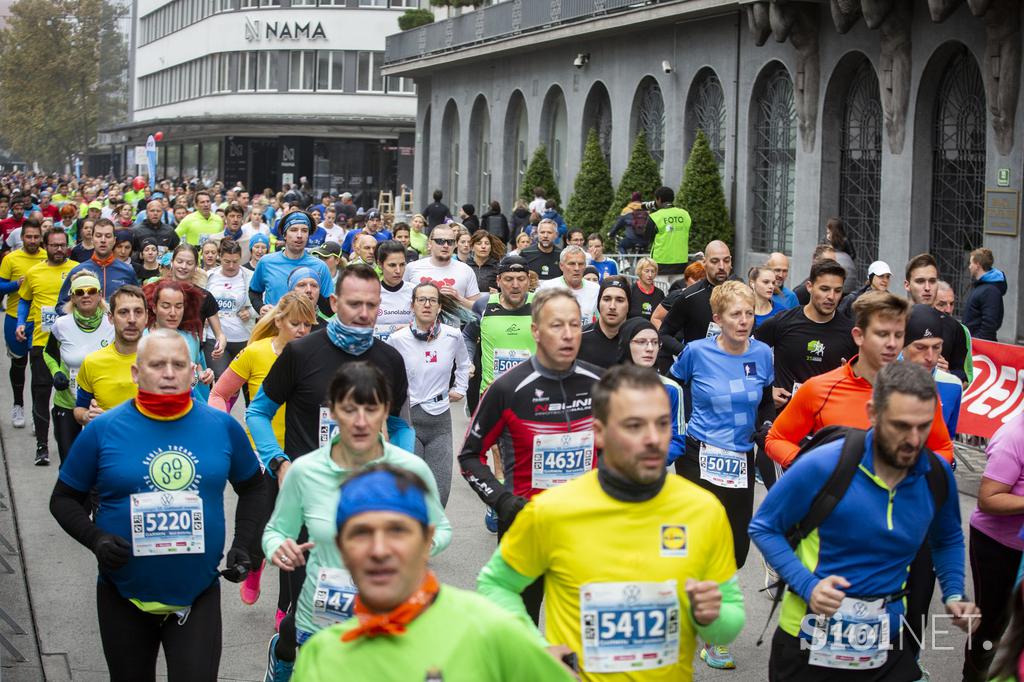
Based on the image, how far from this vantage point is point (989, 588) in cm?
686

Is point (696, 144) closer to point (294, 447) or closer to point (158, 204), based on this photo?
point (158, 204)

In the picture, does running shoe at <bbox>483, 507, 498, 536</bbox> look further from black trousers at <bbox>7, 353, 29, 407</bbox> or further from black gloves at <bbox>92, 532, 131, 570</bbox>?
black trousers at <bbox>7, 353, 29, 407</bbox>

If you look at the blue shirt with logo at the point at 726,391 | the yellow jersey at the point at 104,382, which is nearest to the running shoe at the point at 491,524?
the blue shirt with logo at the point at 726,391

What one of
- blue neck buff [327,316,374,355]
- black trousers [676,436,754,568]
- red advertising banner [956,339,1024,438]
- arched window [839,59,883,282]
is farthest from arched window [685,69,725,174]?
blue neck buff [327,316,374,355]

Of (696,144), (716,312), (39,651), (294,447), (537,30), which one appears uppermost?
(537,30)

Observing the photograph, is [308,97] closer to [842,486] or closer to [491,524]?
[491,524]

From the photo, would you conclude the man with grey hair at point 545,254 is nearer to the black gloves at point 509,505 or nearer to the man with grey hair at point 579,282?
the man with grey hair at point 579,282

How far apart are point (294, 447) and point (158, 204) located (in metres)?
12.5

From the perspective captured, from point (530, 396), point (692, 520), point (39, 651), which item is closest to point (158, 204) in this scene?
point (39, 651)

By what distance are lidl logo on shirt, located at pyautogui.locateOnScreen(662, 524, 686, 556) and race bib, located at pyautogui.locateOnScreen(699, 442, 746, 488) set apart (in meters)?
4.00

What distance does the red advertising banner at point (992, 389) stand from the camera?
12.7 m

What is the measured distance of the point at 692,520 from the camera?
4559 millimetres

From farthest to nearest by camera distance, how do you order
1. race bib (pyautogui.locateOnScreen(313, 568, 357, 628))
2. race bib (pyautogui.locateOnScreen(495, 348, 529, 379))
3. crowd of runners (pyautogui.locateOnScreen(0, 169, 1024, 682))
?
race bib (pyautogui.locateOnScreen(495, 348, 529, 379)) → race bib (pyautogui.locateOnScreen(313, 568, 357, 628)) → crowd of runners (pyautogui.locateOnScreen(0, 169, 1024, 682))

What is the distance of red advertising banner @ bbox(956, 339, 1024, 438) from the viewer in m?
12.7
